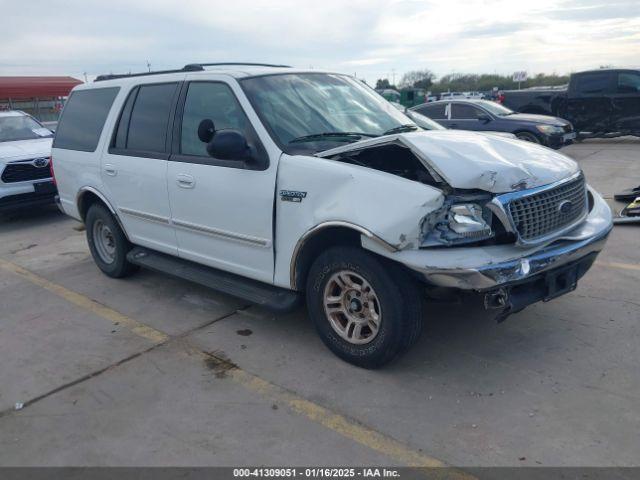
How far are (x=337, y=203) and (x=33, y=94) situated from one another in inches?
1133

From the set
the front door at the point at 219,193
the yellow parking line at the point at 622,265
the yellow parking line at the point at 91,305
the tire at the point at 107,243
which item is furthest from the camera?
the tire at the point at 107,243

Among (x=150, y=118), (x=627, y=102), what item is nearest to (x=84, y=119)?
(x=150, y=118)

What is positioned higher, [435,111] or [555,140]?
[435,111]

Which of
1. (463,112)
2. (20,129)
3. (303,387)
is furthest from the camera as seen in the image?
(463,112)

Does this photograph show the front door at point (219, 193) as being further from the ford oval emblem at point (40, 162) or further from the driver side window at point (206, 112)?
the ford oval emblem at point (40, 162)

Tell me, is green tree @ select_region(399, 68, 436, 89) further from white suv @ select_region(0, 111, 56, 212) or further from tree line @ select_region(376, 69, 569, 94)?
white suv @ select_region(0, 111, 56, 212)

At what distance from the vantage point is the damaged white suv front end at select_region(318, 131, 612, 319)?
3.17 meters

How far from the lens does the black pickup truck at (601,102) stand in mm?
15047

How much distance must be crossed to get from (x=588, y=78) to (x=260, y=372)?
15.3 meters

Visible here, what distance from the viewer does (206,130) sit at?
4336 millimetres

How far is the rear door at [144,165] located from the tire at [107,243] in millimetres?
274

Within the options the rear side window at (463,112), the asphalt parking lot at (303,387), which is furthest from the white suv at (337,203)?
the rear side window at (463,112)

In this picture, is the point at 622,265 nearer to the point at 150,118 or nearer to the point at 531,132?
the point at 150,118

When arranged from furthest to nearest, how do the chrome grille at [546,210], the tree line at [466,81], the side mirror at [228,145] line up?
the tree line at [466,81], the side mirror at [228,145], the chrome grille at [546,210]
